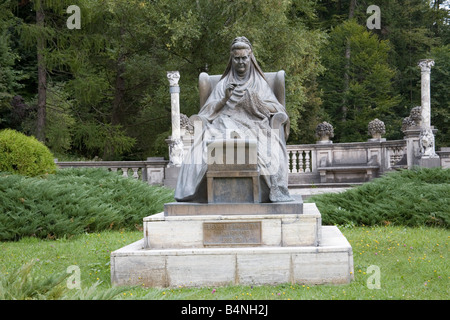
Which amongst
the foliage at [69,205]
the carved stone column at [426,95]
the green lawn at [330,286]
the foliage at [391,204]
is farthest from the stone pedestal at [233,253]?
the carved stone column at [426,95]

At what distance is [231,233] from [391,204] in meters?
5.52

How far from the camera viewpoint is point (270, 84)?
7316mm

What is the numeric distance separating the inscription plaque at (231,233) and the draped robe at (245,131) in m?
0.40

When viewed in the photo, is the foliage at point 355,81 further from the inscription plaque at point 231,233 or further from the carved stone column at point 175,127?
the inscription plaque at point 231,233

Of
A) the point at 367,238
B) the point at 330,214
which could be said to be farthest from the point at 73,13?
the point at 367,238

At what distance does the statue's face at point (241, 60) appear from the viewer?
692cm

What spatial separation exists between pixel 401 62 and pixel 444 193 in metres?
22.9

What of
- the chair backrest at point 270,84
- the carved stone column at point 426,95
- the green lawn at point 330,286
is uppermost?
the carved stone column at point 426,95

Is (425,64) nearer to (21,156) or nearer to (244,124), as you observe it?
(21,156)

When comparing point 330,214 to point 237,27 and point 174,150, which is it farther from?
point 237,27

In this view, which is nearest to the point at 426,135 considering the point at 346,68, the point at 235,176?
the point at 235,176

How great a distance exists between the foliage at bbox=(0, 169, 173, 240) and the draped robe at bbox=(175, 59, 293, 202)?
13.5 feet

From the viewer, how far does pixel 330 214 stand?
35.6 feet

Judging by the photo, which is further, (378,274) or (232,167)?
(232,167)
